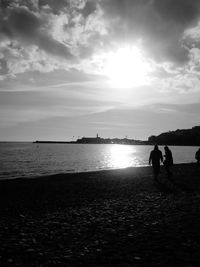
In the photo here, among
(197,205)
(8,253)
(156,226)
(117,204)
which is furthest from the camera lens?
(117,204)

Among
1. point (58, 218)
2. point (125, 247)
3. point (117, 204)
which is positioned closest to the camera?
point (125, 247)

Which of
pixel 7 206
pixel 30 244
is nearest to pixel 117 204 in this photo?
pixel 7 206

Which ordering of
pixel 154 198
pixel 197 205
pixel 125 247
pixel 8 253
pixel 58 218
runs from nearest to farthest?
pixel 8 253, pixel 125 247, pixel 58 218, pixel 197 205, pixel 154 198

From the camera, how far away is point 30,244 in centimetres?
817

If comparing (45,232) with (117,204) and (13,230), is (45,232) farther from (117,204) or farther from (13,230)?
(117,204)

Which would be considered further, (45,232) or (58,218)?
(58,218)

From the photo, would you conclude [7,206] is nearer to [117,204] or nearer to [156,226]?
[117,204]

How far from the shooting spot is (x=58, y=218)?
38.8 feet

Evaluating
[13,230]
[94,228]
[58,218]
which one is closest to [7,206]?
[58,218]

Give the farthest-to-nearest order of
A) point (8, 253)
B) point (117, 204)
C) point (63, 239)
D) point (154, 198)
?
point (154, 198) < point (117, 204) < point (63, 239) < point (8, 253)

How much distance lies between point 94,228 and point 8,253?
11.2ft

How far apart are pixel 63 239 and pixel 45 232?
1.12 meters

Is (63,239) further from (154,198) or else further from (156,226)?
(154,198)

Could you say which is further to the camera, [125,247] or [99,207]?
[99,207]
